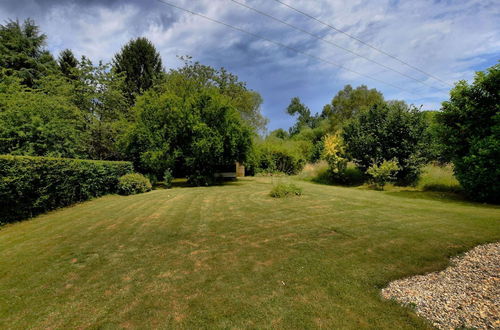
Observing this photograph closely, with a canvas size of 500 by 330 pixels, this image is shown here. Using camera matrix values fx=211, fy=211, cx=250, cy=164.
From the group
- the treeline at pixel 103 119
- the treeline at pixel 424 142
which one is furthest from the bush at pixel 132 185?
the treeline at pixel 424 142

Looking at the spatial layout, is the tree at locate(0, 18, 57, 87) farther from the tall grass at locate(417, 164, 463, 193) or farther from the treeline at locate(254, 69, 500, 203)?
the tall grass at locate(417, 164, 463, 193)

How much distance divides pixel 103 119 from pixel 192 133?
10.3 meters

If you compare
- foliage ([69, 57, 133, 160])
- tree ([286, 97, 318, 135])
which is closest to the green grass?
foliage ([69, 57, 133, 160])

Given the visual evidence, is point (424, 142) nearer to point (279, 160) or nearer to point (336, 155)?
point (336, 155)

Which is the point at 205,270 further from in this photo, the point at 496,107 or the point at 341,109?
the point at 341,109

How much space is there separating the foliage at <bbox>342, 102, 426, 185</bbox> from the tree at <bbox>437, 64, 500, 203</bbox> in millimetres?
3172

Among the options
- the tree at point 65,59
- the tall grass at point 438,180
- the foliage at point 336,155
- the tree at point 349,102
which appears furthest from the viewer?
the tree at point 349,102

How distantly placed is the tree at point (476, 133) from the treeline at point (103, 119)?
1052 centimetres

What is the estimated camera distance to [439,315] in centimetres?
220

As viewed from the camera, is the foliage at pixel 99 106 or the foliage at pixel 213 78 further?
the foliage at pixel 213 78

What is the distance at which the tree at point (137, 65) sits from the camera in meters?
24.9

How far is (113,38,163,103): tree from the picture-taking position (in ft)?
81.7

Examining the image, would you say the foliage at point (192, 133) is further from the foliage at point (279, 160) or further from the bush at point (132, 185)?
the foliage at point (279, 160)

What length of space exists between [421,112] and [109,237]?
646 inches
